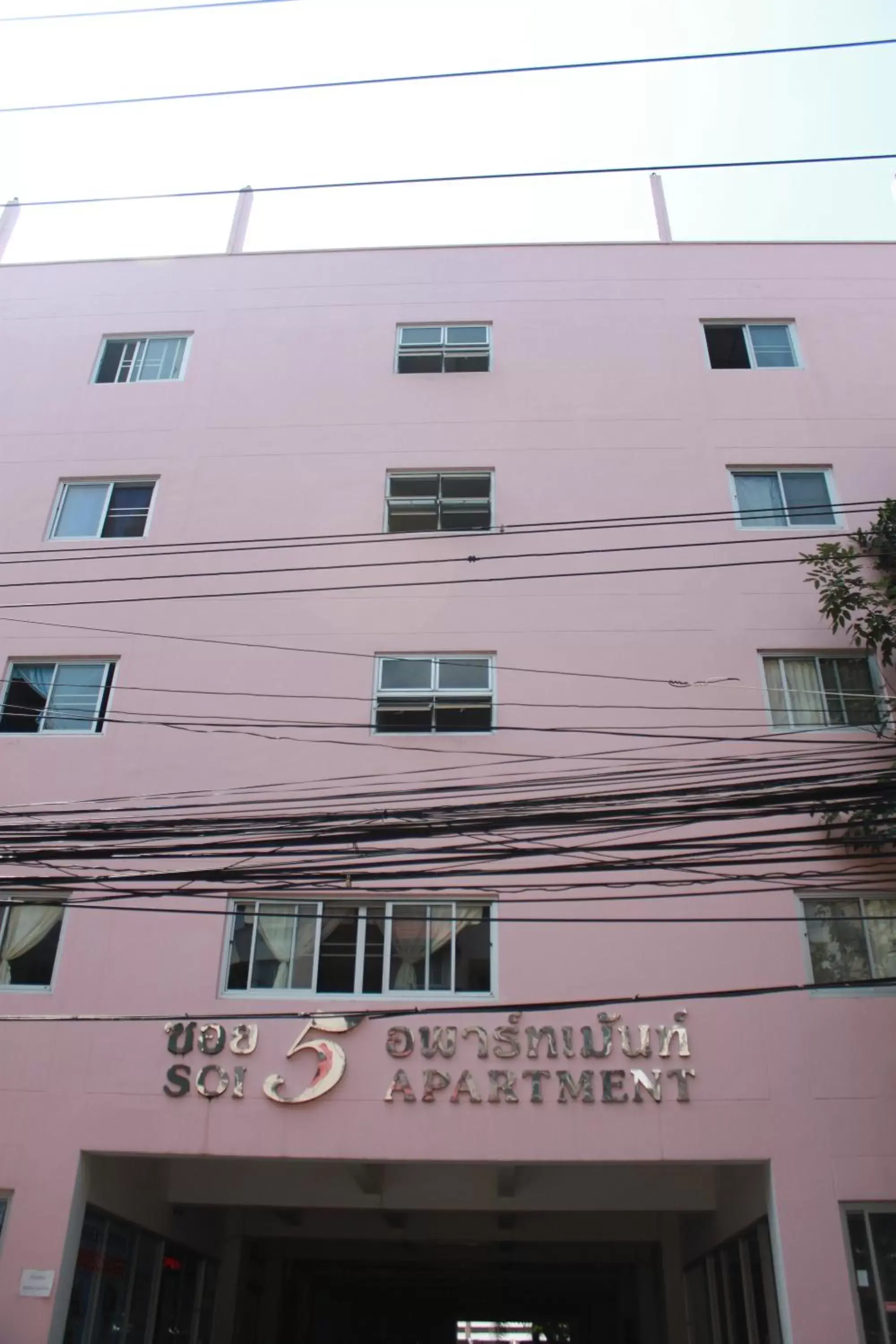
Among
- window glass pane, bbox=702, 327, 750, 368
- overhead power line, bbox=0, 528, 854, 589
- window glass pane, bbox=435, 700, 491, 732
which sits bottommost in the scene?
window glass pane, bbox=435, 700, 491, 732

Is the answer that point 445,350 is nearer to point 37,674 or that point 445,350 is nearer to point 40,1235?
point 37,674

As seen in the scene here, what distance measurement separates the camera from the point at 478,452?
1451cm

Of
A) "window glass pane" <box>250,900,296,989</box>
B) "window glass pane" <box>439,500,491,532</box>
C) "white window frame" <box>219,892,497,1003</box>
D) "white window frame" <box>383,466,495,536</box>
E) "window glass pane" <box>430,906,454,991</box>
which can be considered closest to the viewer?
"white window frame" <box>219,892,497,1003</box>

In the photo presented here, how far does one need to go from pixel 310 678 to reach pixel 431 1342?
18.1 meters

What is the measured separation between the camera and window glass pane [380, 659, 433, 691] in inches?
503

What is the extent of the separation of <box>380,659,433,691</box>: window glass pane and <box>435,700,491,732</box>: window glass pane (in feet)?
1.18

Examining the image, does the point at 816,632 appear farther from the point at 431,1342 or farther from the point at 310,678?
the point at 431,1342

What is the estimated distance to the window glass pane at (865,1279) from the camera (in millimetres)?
9250

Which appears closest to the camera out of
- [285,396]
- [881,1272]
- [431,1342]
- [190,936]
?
[881,1272]

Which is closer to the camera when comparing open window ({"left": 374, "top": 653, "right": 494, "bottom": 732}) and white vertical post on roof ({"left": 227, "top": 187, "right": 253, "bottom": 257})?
open window ({"left": 374, "top": 653, "right": 494, "bottom": 732})

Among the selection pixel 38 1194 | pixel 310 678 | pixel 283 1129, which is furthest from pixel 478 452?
pixel 38 1194

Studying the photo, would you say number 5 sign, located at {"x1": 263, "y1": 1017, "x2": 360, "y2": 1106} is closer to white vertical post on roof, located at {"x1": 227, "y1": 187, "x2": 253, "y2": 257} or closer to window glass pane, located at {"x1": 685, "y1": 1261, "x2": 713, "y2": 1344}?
window glass pane, located at {"x1": 685, "y1": 1261, "x2": 713, "y2": 1344}

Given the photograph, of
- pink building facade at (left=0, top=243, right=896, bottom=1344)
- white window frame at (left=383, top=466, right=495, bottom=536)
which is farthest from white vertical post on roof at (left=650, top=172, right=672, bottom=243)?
white window frame at (left=383, top=466, right=495, bottom=536)

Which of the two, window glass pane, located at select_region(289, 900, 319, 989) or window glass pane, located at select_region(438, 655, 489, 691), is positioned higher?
window glass pane, located at select_region(438, 655, 489, 691)
